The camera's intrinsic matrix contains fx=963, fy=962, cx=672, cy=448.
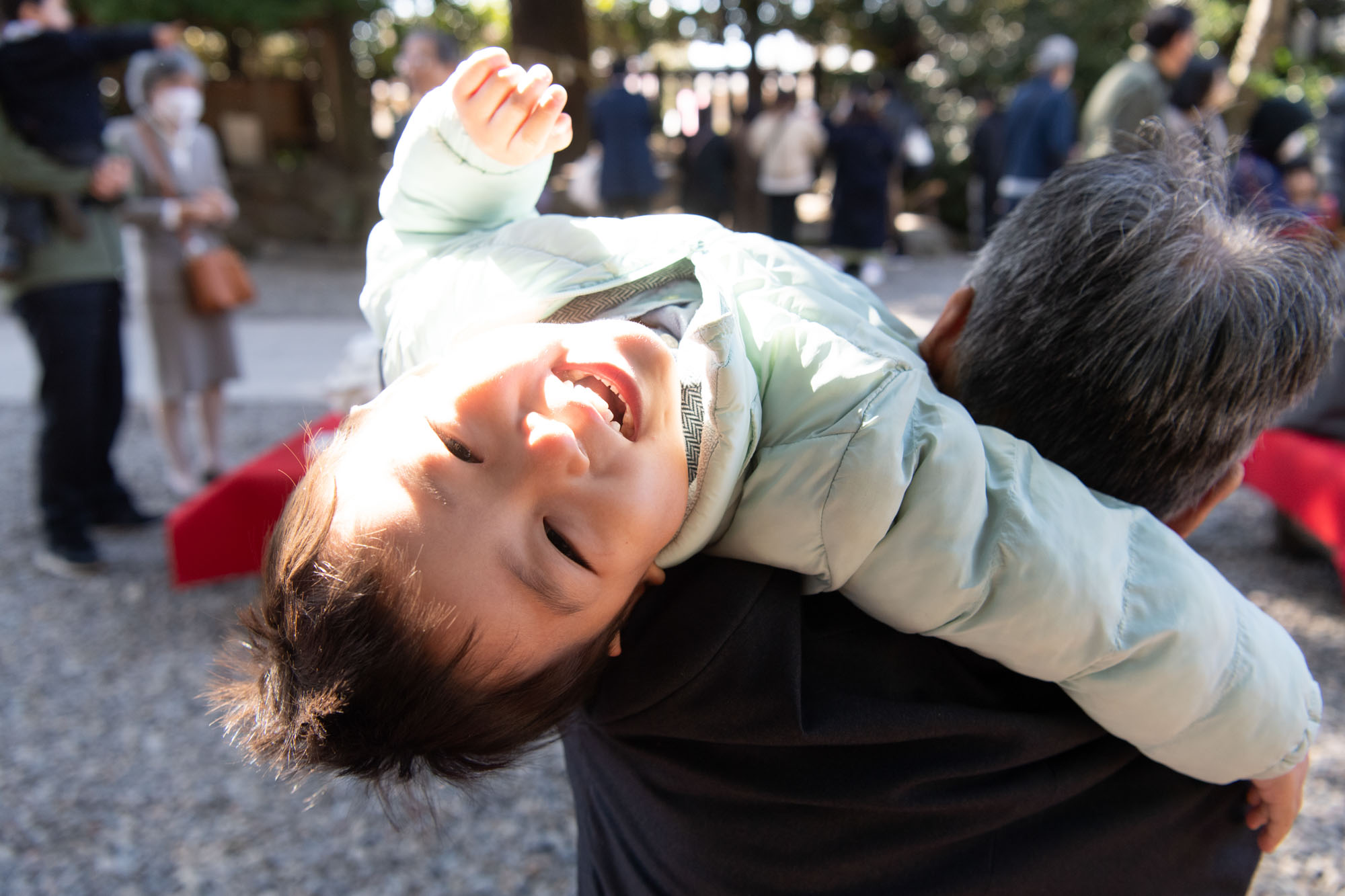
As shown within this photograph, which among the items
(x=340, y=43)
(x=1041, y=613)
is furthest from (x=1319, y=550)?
(x=340, y=43)

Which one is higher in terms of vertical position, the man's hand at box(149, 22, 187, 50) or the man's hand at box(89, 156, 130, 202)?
the man's hand at box(149, 22, 187, 50)

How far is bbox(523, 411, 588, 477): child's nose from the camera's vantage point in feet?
3.04

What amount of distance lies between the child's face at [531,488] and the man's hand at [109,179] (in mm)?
3067

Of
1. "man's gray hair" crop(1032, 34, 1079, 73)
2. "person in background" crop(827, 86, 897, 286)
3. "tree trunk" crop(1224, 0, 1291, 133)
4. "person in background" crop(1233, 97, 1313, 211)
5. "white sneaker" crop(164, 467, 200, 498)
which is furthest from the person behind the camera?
"person in background" crop(827, 86, 897, 286)

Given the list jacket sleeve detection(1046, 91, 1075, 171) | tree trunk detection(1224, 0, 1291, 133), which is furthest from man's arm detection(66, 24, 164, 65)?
tree trunk detection(1224, 0, 1291, 133)

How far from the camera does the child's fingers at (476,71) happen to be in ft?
3.67

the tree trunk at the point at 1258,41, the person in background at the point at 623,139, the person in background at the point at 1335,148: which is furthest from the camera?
the tree trunk at the point at 1258,41

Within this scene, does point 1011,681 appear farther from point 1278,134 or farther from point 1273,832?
point 1278,134

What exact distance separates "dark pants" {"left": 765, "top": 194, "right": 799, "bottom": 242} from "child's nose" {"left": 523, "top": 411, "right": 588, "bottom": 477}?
25.8ft

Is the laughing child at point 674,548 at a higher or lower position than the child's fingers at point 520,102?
lower

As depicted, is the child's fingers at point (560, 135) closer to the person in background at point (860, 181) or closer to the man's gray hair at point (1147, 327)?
the man's gray hair at point (1147, 327)

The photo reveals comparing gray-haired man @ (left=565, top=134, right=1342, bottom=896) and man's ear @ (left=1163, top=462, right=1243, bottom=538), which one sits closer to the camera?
gray-haired man @ (left=565, top=134, right=1342, bottom=896)

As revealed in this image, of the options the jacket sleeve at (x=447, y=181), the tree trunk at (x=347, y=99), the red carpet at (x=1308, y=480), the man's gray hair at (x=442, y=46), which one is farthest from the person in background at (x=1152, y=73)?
the tree trunk at (x=347, y=99)

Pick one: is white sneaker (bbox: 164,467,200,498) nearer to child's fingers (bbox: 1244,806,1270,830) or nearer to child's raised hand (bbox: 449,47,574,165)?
child's raised hand (bbox: 449,47,574,165)
